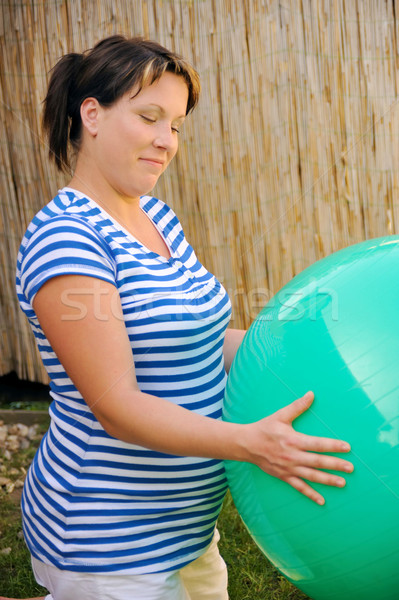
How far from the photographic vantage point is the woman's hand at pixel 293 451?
4.41 feet

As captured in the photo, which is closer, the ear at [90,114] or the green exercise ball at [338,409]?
the green exercise ball at [338,409]

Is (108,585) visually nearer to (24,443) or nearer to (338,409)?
(338,409)

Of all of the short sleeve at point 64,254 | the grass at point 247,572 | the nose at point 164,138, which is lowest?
the grass at point 247,572

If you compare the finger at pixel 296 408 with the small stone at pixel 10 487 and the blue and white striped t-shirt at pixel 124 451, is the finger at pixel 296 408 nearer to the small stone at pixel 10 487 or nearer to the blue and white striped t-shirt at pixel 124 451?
the blue and white striped t-shirt at pixel 124 451

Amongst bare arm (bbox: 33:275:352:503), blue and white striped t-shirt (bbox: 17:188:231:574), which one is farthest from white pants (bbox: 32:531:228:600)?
bare arm (bbox: 33:275:352:503)

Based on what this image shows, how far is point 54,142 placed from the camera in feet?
5.98

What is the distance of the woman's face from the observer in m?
1.64

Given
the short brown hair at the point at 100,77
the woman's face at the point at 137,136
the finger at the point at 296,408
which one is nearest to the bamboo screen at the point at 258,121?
the short brown hair at the point at 100,77

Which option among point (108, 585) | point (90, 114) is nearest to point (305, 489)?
point (108, 585)

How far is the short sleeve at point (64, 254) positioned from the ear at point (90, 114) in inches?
11.2

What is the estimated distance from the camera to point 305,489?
4.56 feet

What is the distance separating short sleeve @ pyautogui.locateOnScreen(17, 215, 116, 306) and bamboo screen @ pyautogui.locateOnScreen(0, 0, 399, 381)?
231 centimetres

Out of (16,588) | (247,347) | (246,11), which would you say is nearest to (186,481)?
(247,347)

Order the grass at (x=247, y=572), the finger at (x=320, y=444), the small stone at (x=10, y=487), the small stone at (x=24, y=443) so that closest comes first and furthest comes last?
the finger at (x=320, y=444)
the grass at (x=247, y=572)
the small stone at (x=10, y=487)
the small stone at (x=24, y=443)
